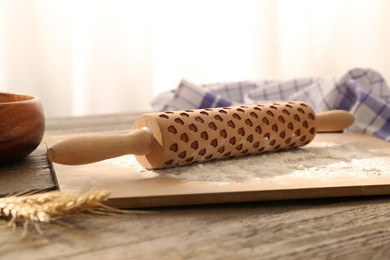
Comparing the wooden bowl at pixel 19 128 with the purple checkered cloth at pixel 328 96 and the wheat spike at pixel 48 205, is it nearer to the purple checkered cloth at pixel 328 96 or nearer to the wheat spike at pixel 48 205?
the wheat spike at pixel 48 205

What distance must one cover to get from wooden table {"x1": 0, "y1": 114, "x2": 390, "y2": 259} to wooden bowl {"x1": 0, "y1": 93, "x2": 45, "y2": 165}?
82mm

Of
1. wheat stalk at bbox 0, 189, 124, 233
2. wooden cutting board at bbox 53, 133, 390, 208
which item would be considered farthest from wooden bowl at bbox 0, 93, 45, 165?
wheat stalk at bbox 0, 189, 124, 233

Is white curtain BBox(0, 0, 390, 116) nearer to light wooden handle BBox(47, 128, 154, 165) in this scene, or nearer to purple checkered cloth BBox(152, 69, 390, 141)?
purple checkered cloth BBox(152, 69, 390, 141)

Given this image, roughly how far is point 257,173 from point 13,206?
299 millimetres

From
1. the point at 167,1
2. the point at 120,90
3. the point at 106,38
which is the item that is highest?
the point at 167,1

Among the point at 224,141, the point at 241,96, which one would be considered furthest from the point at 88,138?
the point at 241,96

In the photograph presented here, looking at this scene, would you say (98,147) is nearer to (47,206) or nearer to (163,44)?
(47,206)

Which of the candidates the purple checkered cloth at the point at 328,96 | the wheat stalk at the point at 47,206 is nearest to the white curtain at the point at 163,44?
the purple checkered cloth at the point at 328,96

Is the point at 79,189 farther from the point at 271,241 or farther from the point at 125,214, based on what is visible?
the point at 271,241

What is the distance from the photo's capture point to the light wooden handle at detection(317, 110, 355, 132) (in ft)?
3.18

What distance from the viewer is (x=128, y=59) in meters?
1.79

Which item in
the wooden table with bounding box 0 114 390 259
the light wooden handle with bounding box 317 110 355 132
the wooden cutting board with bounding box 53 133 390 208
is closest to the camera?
the wooden table with bounding box 0 114 390 259

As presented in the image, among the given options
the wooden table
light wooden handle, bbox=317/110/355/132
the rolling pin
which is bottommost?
the wooden table

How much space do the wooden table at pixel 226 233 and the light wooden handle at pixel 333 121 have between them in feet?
1.10
